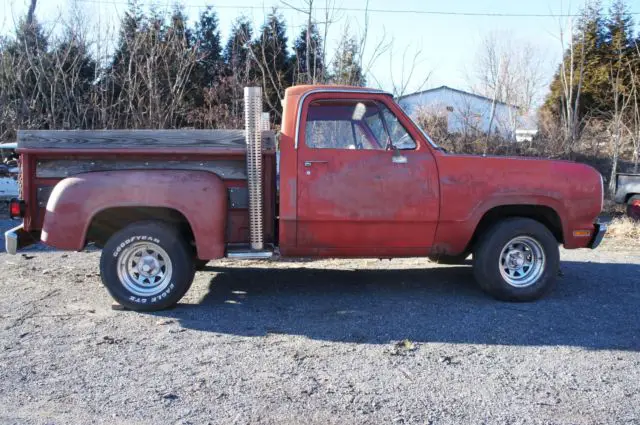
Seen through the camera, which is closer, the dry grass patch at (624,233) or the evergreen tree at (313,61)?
the dry grass patch at (624,233)

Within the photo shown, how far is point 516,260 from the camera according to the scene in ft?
19.9

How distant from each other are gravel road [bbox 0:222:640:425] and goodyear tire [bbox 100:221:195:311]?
172 millimetres

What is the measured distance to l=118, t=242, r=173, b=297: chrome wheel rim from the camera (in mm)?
5562

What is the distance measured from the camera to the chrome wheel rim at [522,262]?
5.99 m

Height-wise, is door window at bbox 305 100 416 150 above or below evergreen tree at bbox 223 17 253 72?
below

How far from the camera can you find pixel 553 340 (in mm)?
4863

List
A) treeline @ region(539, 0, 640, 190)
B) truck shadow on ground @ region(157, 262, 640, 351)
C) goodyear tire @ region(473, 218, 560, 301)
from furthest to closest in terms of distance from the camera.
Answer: treeline @ region(539, 0, 640, 190) → goodyear tire @ region(473, 218, 560, 301) → truck shadow on ground @ region(157, 262, 640, 351)

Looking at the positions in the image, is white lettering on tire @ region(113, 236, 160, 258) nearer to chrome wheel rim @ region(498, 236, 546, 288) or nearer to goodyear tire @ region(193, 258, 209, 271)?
goodyear tire @ region(193, 258, 209, 271)

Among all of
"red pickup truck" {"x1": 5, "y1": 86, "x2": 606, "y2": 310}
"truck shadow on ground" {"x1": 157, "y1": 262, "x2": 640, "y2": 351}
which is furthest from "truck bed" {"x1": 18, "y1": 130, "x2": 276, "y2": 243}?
"truck shadow on ground" {"x1": 157, "y1": 262, "x2": 640, "y2": 351}

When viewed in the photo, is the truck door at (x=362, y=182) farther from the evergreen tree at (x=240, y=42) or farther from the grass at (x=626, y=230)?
the evergreen tree at (x=240, y=42)

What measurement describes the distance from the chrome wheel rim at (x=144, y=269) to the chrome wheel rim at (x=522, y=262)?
3369 mm

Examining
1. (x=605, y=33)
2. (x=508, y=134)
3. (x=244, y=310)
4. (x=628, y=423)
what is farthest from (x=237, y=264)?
(x=605, y=33)

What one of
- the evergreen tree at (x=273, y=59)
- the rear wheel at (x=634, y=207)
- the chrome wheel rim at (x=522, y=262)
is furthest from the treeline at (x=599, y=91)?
the chrome wheel rim at (x=522, y=262)

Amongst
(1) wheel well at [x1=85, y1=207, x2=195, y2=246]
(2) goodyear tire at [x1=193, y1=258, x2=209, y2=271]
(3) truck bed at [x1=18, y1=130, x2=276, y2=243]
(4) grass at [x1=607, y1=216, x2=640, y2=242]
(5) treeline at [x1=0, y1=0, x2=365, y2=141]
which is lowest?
(2) goodyear tire at [x1=193, y1=258, x2=209, y2=271]
